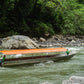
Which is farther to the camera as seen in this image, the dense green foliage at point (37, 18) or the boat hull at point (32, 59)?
the dense green foliage at point (37, 18)

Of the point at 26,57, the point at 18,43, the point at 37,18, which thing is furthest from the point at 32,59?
the point at 37,18

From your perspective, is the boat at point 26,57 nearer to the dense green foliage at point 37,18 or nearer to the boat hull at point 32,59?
the boat hull at point 32,59

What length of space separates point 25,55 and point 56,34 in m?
21.1

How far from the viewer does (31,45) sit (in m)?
17.3

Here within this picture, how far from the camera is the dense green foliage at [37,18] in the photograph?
907 inches

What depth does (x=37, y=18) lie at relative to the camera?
92.3 feet

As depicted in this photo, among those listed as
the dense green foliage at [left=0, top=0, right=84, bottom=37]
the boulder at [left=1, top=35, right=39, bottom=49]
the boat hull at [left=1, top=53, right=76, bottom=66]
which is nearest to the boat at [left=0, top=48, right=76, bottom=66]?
the boat hull at [left=1, top=53, right=76, bottom=66]

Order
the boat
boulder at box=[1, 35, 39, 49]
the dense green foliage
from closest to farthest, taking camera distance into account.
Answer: the boat → boulder at box=[1, 35, 39, 49] → the dense green foliage

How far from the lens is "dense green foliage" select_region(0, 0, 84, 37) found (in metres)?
23.0

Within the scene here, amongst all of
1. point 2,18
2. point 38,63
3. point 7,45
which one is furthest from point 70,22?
point 38,63

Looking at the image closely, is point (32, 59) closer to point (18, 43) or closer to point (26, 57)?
point (26, 57)

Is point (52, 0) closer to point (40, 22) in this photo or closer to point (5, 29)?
point (40, 22)

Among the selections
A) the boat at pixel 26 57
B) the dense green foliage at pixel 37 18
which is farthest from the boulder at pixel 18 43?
the boat at pixel 26 57

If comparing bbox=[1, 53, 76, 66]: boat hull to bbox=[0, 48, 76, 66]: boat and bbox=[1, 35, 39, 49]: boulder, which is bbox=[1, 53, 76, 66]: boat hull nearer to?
bbox=[0, 48, 76, 66]: boat
